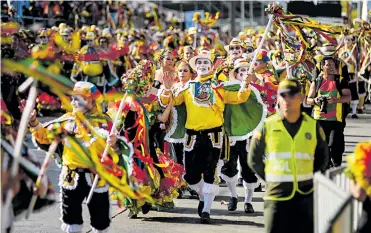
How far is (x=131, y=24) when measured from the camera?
3341 cm

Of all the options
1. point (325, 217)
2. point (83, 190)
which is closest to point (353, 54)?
point (83, 190)

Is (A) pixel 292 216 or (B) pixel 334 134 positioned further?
(B) pixel 334 134

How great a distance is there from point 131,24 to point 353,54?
14.0m

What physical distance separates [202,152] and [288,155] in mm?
3205

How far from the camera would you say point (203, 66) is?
32.9 ft

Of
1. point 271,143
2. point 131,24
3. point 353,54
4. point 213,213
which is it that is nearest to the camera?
point 271,143

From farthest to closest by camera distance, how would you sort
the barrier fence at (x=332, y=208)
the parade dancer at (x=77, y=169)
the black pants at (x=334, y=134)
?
1. the black pants at (x=334, y=134)
2. the parade dancer at (x=77, y=169)
3. the barrier fence at (x=332, y=208)

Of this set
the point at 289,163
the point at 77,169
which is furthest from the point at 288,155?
the point at 77,169

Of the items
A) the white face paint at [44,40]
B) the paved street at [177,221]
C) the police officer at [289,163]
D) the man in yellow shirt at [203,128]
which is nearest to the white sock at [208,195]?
the man in yellow shirt at [203,128]

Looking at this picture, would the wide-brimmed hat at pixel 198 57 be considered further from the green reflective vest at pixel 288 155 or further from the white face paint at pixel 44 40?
the white face paint at pixel 44 40

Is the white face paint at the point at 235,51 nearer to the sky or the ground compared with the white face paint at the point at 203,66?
nearer to the ground

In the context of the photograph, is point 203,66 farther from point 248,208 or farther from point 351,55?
point 351,55

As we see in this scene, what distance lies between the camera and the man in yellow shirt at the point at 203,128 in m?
9.90

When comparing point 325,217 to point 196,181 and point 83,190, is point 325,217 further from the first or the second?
point 196,181
